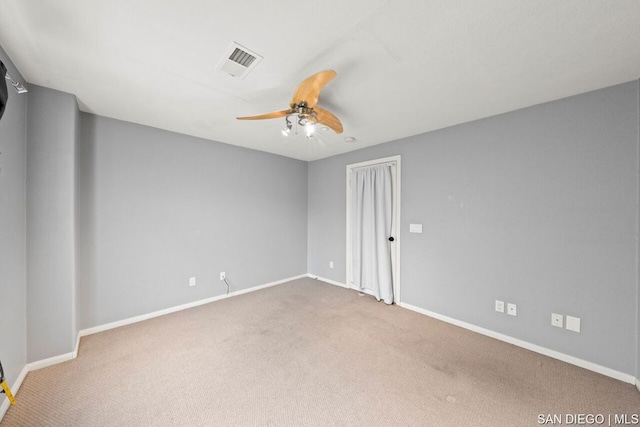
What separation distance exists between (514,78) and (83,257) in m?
4.41

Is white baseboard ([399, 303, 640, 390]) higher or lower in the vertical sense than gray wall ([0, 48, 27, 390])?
lower

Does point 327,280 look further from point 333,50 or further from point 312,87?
point 333,50

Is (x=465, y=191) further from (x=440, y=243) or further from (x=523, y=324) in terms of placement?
(x=523, y=324)

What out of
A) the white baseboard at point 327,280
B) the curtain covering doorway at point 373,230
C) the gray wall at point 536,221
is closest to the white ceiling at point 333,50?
the gray wall at point 536,221

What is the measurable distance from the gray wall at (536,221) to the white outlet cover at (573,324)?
0.17 feet

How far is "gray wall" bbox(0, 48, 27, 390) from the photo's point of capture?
62.9 inches

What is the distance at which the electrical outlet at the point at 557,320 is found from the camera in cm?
215

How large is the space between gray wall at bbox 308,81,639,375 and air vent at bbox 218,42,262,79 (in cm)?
237

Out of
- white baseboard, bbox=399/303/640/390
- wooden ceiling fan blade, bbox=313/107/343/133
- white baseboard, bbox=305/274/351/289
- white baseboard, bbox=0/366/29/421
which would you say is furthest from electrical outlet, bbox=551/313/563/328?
white baseboard, bbox=0/366/29/421

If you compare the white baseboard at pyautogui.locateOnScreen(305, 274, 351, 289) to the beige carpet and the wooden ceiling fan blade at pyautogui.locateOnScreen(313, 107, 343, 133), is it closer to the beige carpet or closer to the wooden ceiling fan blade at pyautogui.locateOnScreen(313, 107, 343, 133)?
the beige carpet

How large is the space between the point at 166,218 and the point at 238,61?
2301 millimetres

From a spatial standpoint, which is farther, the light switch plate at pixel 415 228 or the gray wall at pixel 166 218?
the light switch plate at pixel 415 228

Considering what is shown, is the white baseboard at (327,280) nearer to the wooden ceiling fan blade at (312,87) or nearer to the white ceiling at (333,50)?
the white ceiling at (333,50)

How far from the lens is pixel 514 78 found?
1.84 metres
